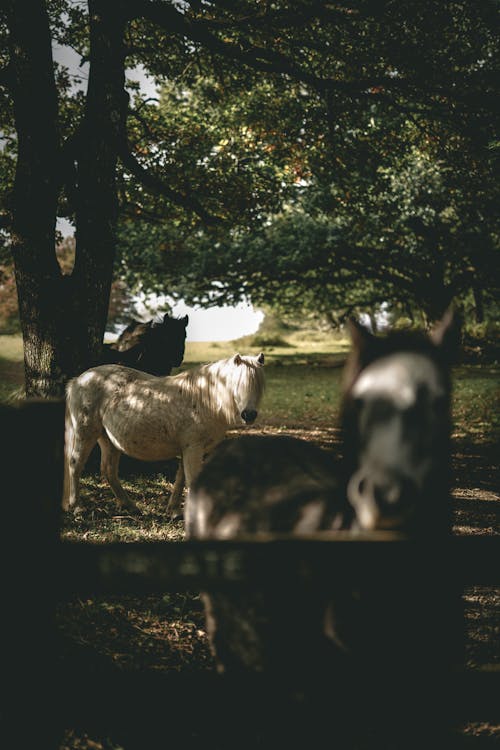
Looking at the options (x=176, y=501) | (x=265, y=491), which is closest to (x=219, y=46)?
(x=176, y=501)

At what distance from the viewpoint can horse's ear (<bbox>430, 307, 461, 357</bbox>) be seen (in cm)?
162

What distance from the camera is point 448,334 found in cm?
164

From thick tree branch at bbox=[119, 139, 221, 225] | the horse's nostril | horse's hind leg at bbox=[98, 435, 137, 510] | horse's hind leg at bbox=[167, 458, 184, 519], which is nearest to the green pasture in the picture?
horse's hind leg at bbox=[167, 458, 184, 519]

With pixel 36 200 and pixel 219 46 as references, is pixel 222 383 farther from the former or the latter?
pixel 219 46

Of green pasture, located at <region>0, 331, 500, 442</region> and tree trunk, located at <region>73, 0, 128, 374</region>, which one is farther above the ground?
tree trunk, located at <region>73, 0, 128, 374</region>

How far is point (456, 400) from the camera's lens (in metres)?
15.7

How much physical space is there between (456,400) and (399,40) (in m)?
9.94

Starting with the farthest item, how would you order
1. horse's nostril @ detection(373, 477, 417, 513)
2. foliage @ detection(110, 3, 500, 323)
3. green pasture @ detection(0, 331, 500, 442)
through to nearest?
green pasture @ detection(0, 331, 500, 442), foliage @ detection(110, 3, 500, 323), horse's nostril @ detection(373, 477, 417, 513)

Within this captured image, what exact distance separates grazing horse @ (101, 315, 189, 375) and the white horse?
8.28ft

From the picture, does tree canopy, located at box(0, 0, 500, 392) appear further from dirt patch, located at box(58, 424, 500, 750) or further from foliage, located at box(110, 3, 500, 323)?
dirt patch, located at box(58, 424, 500, 750)

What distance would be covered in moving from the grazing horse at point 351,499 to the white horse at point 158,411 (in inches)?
90.5

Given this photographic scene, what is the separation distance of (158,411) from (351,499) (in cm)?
354

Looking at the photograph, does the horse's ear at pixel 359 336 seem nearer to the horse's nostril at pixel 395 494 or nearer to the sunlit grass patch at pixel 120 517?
the horse's nostril at pixel 395 494

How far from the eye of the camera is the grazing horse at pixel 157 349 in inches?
313
